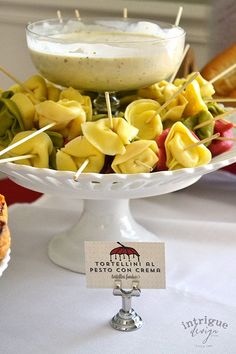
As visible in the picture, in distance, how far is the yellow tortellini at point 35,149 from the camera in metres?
0.89

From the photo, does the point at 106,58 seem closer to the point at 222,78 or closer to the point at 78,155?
the point at 78,155

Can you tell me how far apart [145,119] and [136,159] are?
9 cm

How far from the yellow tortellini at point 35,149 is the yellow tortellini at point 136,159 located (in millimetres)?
91

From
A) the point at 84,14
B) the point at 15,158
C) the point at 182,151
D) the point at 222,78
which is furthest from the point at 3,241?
the point at 84,14

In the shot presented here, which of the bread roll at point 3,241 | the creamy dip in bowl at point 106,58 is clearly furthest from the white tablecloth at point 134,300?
the creamy dip in bowl at point 106,58

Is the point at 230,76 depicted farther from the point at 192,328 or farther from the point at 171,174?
the point at 192,328

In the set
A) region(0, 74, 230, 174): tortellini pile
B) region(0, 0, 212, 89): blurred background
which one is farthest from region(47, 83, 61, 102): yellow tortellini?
region(0, 0, 212, 89): blurred background

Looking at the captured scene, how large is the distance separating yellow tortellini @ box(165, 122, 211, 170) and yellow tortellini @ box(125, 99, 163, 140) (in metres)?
0.04

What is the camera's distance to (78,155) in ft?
2.91

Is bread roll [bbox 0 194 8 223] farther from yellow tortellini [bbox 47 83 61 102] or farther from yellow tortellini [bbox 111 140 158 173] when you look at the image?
yellow tortellini [bbox 47 83 61 102]

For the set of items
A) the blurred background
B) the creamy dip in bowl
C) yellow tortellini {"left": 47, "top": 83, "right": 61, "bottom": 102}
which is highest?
the creamy dip in bowl

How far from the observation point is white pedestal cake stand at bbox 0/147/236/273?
33.6 inches

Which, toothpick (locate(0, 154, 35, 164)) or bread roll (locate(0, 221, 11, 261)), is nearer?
bread roll (locate(0, 221, 11, 261))

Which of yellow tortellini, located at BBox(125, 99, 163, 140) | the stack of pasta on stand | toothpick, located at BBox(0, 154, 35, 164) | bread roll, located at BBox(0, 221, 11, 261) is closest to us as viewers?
bread roll, located at BBox(0, 221, 11, 261)
